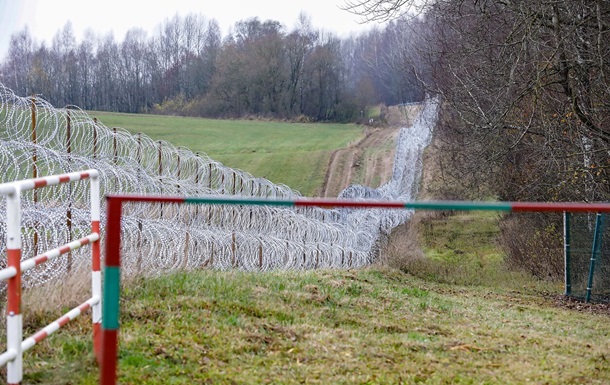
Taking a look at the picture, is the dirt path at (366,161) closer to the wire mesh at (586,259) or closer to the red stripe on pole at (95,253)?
the wire mesh at (586,259)

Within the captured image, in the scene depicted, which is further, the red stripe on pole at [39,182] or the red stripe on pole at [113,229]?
the red stripe on pole at [39,182]

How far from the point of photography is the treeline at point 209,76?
67.0 metres

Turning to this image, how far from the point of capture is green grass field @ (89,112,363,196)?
47.9 m

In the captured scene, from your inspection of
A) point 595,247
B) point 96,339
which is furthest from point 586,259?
point 96,339

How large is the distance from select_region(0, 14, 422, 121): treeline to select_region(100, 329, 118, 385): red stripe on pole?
6303cm

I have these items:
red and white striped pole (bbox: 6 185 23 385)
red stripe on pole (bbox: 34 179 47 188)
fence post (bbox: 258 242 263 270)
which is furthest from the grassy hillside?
fence post (bbox: 258 242 263 270)

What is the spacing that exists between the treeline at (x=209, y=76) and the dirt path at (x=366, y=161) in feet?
35.7

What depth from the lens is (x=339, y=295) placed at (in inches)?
344

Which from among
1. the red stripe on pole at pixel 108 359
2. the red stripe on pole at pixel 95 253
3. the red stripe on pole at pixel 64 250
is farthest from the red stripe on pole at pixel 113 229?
the red stripe on pole at pixel 95 253

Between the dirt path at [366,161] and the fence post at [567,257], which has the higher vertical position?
the dirt path at [366,161]

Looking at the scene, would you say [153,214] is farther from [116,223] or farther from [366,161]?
[366,161]

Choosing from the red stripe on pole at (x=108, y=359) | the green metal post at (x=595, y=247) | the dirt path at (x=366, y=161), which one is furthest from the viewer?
the dirt path at (x=366, y=161)

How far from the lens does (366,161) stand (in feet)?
158

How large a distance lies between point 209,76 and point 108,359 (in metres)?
74.4
